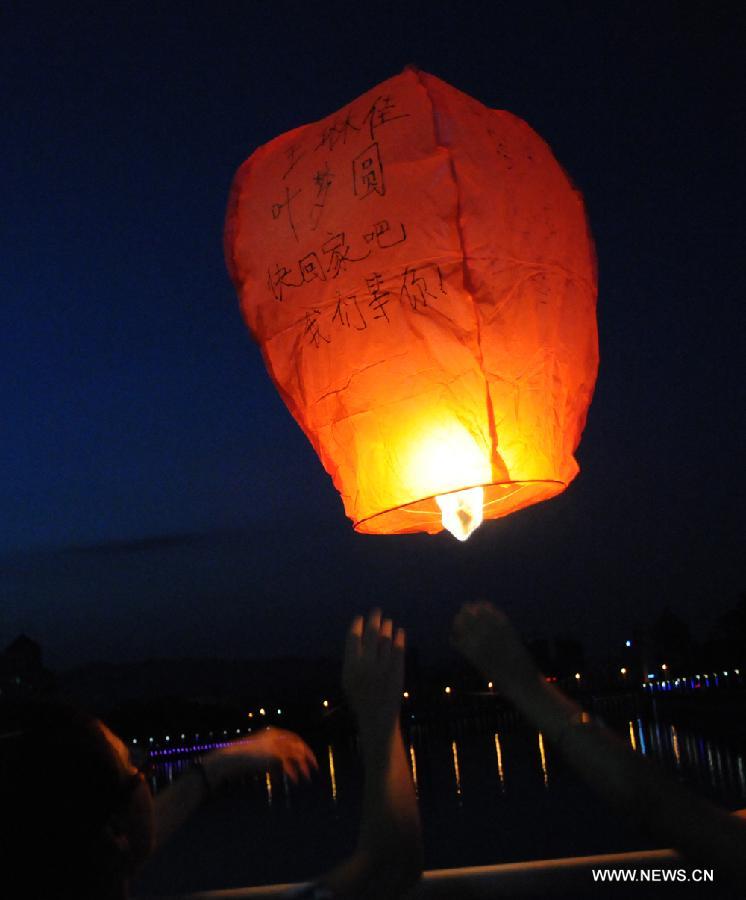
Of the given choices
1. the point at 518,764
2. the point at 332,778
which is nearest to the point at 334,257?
the point at 518,764

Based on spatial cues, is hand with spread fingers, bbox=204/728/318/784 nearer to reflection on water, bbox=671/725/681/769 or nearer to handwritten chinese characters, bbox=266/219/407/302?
handwritten chinese characters, bbox=266/219/407/302

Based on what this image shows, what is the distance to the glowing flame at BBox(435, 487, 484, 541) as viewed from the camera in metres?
1.45

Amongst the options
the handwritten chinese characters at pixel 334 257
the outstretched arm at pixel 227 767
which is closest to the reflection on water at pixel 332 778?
the outstretched arm at pixel 227 767

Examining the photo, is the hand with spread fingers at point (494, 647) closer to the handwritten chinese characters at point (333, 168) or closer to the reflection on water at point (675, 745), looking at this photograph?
the handwritten chinese characters at point (333, 168)

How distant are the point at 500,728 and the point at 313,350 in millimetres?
23630

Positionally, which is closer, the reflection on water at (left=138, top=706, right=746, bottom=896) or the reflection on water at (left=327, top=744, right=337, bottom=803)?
the reflection on water at (left=138, top=706, right=746, bottom=896)

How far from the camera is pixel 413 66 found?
151cm

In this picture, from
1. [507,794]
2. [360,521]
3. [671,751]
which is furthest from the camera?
[671,751]

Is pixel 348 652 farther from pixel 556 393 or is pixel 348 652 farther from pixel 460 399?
pixel 556 393

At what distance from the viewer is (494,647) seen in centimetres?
83

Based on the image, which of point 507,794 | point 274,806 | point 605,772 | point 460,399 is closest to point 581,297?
point 460,399

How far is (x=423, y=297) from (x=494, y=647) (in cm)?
67

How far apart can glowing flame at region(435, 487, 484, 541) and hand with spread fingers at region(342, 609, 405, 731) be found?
503 mm

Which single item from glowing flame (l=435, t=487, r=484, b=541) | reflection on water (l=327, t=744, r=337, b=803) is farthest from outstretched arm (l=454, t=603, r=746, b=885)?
reflection on water (l=327, t=744, r=337, b=803)
